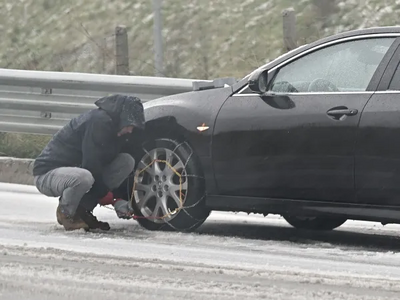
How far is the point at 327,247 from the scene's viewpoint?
9.23 metres

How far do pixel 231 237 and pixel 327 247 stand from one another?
2.72ft

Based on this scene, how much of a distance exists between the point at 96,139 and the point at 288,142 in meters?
1.43

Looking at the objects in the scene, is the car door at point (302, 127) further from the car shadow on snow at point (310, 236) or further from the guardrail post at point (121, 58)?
the guardrail post at point (121, 58)

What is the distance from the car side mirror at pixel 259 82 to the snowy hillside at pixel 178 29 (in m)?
13.7

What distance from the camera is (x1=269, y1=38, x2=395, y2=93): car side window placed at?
9.05 metres

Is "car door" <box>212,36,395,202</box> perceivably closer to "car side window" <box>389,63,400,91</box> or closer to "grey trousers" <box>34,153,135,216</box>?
"car side window" <box>389,63,400,91</box>

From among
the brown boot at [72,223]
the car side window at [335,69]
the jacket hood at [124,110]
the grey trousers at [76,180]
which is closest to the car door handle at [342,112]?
the car side window at [335,69]

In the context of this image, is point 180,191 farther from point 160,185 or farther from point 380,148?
point 380,148

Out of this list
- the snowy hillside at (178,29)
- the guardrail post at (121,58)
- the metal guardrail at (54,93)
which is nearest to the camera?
the metal guardrail at (54,93)

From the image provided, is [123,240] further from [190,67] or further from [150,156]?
[190,67]

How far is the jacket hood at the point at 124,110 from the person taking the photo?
963 centimetres

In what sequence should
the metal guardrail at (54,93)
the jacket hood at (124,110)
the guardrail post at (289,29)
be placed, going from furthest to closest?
the guardrail post at (289,29), the metal guardrail at (54,93), the jacket hood at (124,110)

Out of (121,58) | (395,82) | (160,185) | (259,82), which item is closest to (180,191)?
(160,185)

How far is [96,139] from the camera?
381 inches
